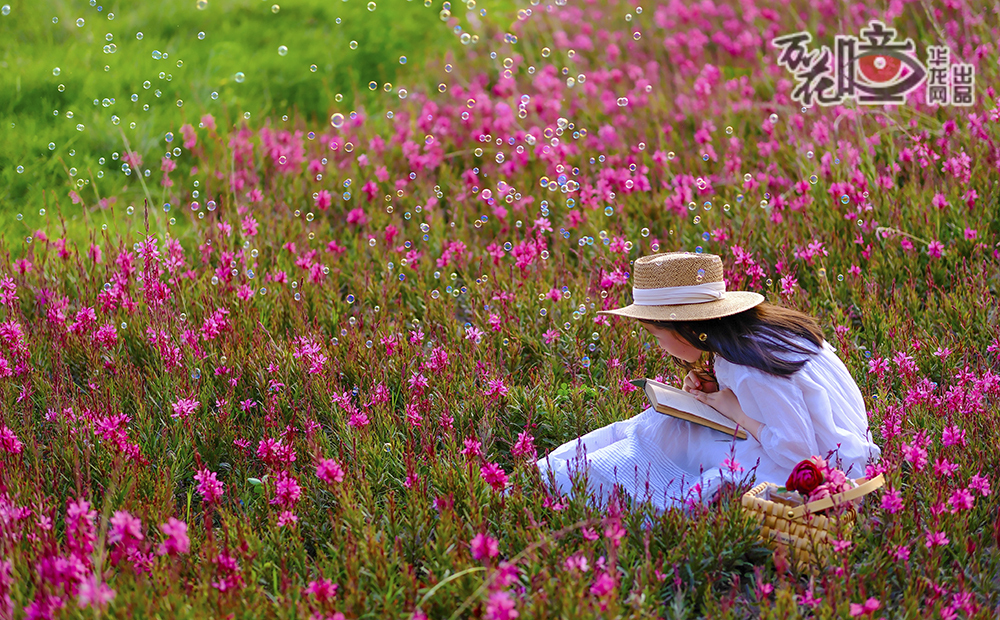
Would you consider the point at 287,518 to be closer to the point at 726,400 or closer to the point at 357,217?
the point at 726,400

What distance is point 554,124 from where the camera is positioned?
23.0 ft

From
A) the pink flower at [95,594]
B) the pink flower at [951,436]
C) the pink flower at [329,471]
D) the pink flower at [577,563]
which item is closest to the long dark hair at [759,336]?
the pink flower at [951,436]

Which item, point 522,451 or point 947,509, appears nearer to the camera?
point 947,509

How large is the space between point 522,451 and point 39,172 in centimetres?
483

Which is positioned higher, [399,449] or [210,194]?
[210,194]

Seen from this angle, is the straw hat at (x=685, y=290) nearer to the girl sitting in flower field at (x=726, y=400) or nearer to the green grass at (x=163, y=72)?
the girl sitting in flower field at (x=726, y=400)

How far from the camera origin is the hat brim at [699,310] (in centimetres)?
299

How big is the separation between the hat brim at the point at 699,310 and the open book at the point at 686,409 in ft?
0.87

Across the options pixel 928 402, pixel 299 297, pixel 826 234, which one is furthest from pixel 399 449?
pixel 826 234

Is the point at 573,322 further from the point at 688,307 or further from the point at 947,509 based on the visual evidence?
the point at 947,509

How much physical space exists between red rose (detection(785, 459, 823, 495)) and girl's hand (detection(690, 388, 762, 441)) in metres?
0.34

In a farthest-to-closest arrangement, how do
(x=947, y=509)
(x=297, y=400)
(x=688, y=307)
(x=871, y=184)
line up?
(x=871, y=184) → (x=297, y=400) → (x=688, y=307) → (x=947, y=509)

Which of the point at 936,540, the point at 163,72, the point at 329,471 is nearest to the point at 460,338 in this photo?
the point at 329,471

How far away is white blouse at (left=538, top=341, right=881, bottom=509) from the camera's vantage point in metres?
2.95
